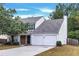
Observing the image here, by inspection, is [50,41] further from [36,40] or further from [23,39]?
[23,39]

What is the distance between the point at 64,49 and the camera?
23.5 meters

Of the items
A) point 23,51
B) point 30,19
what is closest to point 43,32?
point 30,19

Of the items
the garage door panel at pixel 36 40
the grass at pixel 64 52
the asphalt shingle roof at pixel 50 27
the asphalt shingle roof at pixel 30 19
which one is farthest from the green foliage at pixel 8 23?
the grass at pixel 64 52

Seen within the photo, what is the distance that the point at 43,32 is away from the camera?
23766 mm

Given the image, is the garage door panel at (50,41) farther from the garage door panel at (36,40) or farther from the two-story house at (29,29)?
the two-story house at (29,29)

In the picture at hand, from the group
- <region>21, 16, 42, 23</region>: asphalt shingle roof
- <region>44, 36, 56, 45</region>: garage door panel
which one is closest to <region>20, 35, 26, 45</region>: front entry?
<region>21, 16, 42, 23</region>: asphalt shingle roof

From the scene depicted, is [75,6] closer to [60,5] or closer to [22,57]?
[60,5]

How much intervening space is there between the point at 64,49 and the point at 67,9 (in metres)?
1.00

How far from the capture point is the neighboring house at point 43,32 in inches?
931

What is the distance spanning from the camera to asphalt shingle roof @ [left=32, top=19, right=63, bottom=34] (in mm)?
23688

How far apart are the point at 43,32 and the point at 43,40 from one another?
0.20 meters

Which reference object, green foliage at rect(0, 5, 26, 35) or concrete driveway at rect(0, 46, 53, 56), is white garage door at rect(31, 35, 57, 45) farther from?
green foliage at rect(0, 5, 26, 35)

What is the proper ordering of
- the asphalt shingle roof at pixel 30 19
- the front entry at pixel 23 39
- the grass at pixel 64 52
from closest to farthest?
the grass at pixel 64 52
the asphalt shingle roof at pixel 30 19
the front entry at pixel 23 39

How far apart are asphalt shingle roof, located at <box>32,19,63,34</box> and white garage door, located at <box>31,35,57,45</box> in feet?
0.41
